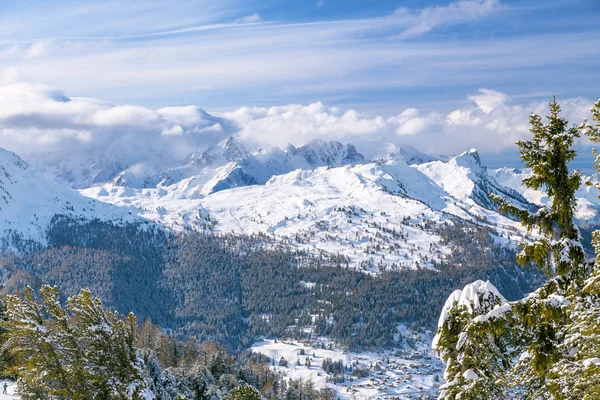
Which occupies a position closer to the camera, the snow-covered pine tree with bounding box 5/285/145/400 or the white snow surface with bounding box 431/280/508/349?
the white snow surface with bounding box 431/280/508/349

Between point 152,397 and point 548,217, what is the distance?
21663mm

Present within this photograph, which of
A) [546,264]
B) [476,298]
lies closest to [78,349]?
[476,298]

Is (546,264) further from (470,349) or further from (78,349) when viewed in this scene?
(78,349)

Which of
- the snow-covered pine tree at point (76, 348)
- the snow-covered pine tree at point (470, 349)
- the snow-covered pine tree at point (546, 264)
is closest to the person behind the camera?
the snow-covered pine tree at point (546, 264)

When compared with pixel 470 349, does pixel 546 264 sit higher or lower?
higher

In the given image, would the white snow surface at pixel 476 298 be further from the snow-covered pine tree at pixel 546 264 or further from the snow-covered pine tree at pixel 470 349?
the snow-covered pine tree at pixel 546 264

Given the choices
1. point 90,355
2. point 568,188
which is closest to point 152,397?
point 90,355

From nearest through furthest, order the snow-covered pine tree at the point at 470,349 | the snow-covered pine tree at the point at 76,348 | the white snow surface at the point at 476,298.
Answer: the snow-covered pine tree at the point at 470,349, the white snow surface at the point at 476,298, the snow-covered pine tree at the point at 76,348

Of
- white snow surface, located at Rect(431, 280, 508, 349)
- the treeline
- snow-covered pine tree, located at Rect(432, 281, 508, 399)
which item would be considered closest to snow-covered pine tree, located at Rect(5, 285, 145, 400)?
the treeline

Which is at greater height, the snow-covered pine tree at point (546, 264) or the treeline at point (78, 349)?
the snow-covered pine tree at point (546, 264)

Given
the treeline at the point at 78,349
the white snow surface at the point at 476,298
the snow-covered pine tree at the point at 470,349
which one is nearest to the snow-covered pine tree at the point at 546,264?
the snow-covered pine tree at the point at 470,349

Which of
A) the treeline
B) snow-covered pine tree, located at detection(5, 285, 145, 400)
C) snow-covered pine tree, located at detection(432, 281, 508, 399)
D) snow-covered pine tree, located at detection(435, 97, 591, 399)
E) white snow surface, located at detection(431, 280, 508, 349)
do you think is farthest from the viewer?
snow-covered pine tree, located at detection(5, 285, 145, 400)

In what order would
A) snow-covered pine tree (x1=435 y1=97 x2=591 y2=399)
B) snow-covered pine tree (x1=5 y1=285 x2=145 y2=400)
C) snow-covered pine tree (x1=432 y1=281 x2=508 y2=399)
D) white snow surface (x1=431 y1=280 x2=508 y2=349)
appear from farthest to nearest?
snow-covered pine tree (x1=5 y1=285 x2=145 y2=400), white snow surface (x1=431 y1=280 x2=508 y2=349), snow-covered pine tree (x1=432 y1=281 x2=508 y2=399), snow-covered pine tree (x1=435 y1=97 x2=591 y2=399)

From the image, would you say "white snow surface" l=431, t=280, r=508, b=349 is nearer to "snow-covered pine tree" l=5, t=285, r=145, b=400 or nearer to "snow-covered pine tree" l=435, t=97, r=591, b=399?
"snow-covered pine tree" l=435, t=97, r=591, b=399
